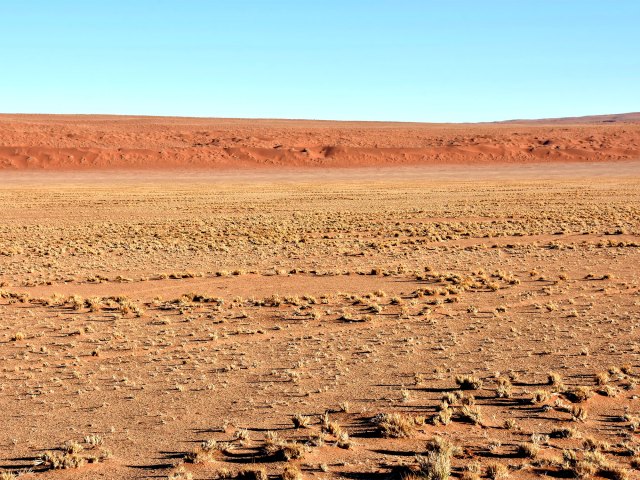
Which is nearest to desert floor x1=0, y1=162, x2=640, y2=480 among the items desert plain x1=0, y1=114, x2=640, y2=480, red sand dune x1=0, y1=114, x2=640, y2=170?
desert plain x1=0, y1=114, x2=640, y2=480

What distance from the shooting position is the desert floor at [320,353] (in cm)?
848

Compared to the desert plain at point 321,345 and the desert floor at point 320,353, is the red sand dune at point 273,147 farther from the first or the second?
the desert floor at point 320,353

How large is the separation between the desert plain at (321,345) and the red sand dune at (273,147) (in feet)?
168

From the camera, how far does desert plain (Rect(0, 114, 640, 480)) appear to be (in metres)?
8.49

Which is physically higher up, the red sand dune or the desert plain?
the red sand dune

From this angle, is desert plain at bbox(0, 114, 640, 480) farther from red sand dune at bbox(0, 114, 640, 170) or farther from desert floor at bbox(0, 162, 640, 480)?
red sand dune at bbox(0, 114, 640, 170)

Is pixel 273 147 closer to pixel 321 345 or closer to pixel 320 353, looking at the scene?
pixel 321 345

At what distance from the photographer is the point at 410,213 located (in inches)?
1697

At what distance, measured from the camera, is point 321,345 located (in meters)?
13.9

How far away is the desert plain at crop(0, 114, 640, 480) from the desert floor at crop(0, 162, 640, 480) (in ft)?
0.16

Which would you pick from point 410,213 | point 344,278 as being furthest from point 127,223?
point 344,278

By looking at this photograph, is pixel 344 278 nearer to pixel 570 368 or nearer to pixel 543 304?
pixel 543 304

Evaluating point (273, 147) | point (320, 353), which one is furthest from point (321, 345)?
point (273, 147)

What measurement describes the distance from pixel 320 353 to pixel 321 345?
620mm
